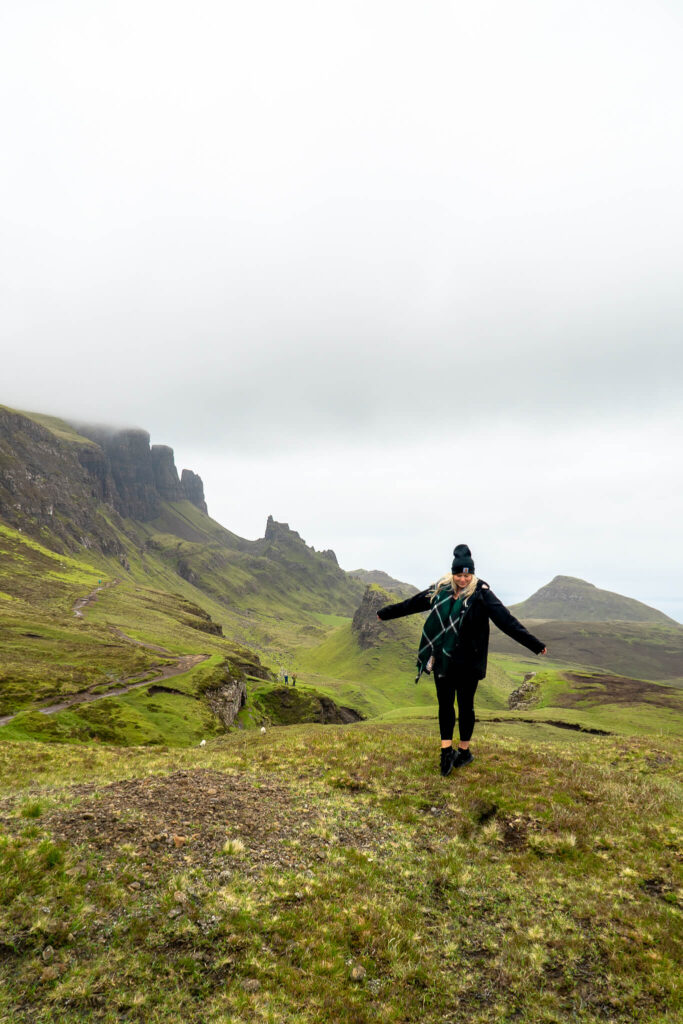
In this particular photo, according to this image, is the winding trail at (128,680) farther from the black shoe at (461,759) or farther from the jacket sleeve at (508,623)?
the jacket sleeve at (508,623)

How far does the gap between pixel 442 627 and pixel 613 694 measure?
251ft

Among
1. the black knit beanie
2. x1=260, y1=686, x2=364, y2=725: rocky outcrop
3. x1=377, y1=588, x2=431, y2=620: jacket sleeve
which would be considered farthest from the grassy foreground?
x1=260, y1=686, x2=364, y2=725: rocky outcrop

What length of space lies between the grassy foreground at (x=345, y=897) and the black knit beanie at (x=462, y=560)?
6.07m

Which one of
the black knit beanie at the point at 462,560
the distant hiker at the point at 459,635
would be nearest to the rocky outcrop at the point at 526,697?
the distant hiker at the point at 459,635

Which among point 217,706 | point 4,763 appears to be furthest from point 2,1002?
point 217,706

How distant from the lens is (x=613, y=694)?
71562 millimetres

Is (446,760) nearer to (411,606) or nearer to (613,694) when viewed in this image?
(411,606)

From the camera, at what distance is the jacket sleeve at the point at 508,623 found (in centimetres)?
1213

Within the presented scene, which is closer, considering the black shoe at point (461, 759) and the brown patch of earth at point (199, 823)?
the brown patch of earth at point (199, 823)

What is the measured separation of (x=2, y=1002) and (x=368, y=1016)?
461 centimetres

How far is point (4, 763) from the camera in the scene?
707 inches

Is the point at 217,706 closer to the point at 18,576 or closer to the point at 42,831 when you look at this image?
the point at 42,831

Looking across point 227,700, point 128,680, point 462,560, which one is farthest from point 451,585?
point 227,700

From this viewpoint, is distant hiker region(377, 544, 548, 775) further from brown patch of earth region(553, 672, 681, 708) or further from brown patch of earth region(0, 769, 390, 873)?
brown patch of earth region(553, 672, 681, 708)
